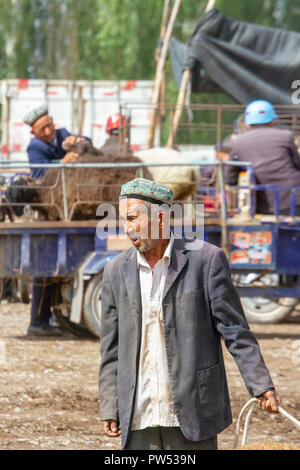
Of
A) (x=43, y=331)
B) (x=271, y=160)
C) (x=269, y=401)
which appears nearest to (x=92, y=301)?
(x=43, y=331)

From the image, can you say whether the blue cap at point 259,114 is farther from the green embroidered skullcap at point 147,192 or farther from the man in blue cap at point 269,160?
the green embroidered skullcap at point 147,192

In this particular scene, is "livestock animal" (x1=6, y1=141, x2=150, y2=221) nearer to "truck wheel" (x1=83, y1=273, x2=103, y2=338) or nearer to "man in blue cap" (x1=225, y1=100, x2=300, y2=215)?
"truck wheel" (x1=83, y1=273, x2=103, y2=338)

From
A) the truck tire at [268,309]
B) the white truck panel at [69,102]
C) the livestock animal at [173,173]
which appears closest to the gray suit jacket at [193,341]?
the livestock animal at [173,173]

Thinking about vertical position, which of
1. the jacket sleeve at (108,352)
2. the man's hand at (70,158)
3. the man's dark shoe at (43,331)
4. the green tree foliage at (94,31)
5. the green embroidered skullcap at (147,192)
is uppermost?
the green tree foliage at (94,31)

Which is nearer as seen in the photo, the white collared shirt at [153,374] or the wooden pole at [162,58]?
the white collared shirt at [153,374]

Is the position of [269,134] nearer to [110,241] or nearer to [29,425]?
[110,241]

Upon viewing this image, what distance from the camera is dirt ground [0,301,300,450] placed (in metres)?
6.07

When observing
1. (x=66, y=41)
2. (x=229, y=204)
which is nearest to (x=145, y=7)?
(x=66, y=41)

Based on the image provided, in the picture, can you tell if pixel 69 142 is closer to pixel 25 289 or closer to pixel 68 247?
pixel 68 247

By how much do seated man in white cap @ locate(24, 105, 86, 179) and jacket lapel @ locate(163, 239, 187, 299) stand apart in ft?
19.6

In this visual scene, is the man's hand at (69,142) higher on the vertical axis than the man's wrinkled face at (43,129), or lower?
lower

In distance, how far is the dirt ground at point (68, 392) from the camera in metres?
6.07

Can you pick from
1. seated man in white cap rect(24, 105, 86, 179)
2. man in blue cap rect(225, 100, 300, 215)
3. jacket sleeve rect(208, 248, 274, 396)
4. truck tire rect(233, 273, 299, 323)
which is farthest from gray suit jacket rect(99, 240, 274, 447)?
truck tire rect(233, 273, 299, 323)

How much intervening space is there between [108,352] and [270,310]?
735 centimetres
